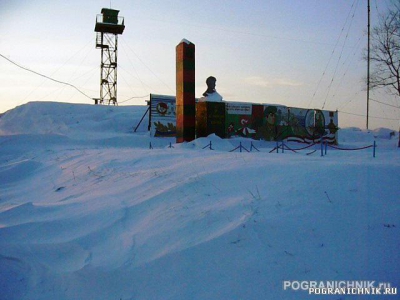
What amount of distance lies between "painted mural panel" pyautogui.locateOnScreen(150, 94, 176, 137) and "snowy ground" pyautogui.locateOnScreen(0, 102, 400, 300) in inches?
557

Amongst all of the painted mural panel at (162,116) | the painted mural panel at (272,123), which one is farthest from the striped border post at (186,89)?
the painted mural panel at (272,123)

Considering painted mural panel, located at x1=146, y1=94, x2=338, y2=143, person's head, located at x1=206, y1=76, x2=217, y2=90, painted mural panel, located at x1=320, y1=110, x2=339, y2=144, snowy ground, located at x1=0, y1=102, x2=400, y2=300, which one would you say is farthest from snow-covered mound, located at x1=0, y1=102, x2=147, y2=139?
snowy ground, located at x1=0, y1=102, x2=400, y2=300

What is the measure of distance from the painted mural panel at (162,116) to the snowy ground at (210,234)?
14.2m

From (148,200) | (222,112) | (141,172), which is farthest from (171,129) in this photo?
(148,200)

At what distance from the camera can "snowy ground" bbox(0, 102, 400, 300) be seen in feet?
14.7

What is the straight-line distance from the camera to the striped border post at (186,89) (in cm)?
1811

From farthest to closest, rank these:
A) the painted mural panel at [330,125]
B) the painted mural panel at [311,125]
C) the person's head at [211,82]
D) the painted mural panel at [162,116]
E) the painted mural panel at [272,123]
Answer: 1. the painted mural panel at [330,125]
2. the painted mural panel at [311,125]
3. the painted mural panel at [272,123]
4. the person's head at [211,82]
5. the painted mural panel at [162,116]

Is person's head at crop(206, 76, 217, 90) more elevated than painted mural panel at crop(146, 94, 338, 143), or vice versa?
person's head at crop(206, 76, 217, 90)

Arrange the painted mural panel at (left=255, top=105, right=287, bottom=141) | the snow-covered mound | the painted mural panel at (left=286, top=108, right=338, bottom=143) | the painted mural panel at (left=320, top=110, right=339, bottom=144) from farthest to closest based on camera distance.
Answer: the painted mural panel at (left=320, top=110, right=339, bottom=144) < the painted mural panel at (left=286, top=108, right=338, bottom=143) < the snow-covered mound < the painted mural panel at (left=255, top=105, right=287, bottom=141)

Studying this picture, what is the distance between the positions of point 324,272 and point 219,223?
5.90 ft

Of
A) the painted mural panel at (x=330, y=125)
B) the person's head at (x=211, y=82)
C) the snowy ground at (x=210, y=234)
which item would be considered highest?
the person's head at (x=211, y=82)

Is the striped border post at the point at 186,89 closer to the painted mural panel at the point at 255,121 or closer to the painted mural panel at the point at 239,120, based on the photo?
the painted mural panel at the point at 255,121

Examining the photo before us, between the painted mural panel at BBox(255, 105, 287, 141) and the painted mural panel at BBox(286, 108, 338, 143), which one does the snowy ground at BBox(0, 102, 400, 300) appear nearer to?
the painted mural panel at BBox(255, 105, 287, 141)

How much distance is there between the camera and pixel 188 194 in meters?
7.31
